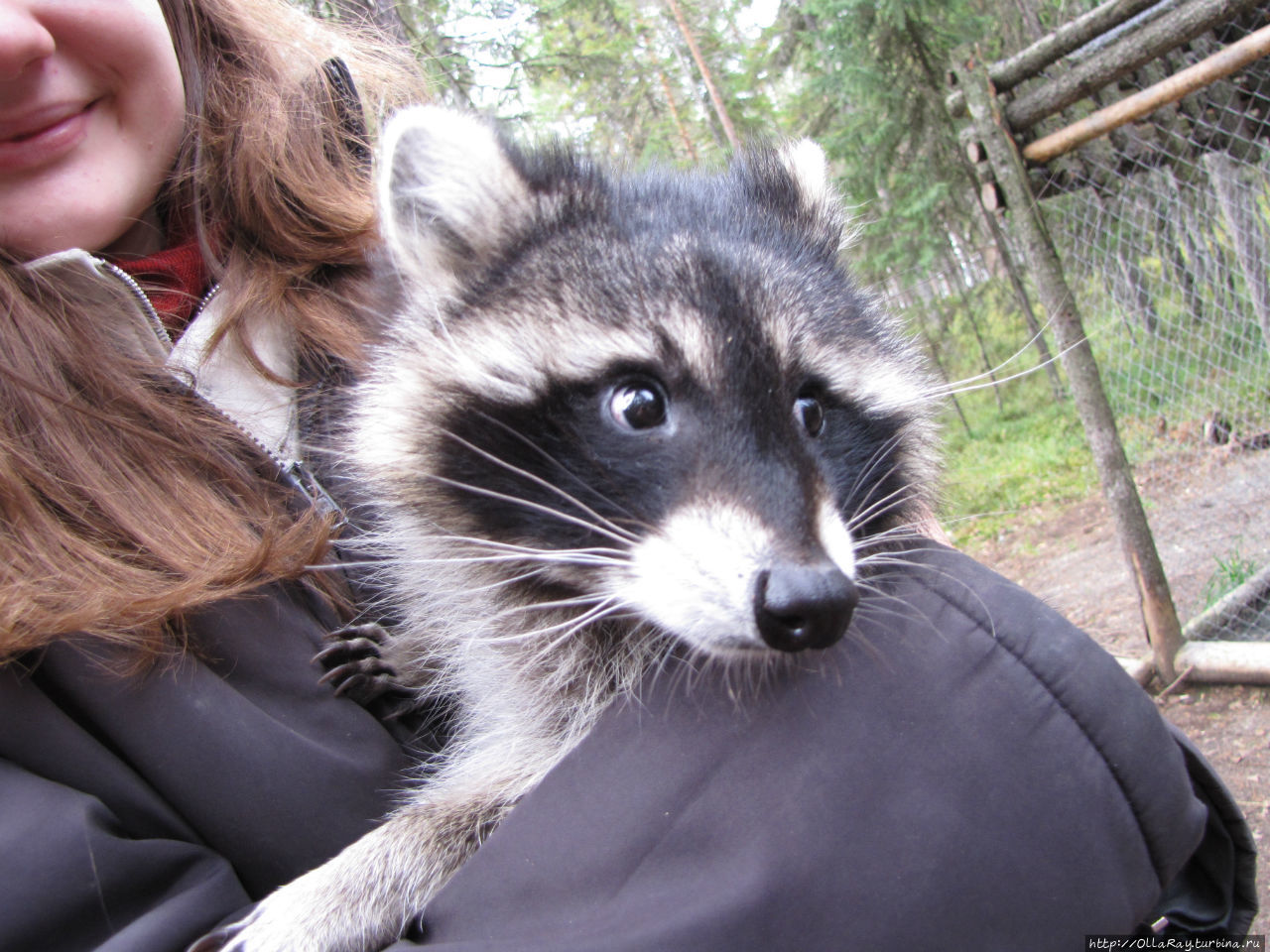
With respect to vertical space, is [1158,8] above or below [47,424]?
below

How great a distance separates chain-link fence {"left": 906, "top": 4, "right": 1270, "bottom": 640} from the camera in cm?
409

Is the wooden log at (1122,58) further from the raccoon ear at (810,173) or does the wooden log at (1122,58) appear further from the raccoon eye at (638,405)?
the raccoon eye at (638,405)

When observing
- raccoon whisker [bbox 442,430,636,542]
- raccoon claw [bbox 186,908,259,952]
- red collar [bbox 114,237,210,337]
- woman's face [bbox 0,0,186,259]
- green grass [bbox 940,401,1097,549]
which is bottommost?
green grass [bbox 940,401,1097,549]

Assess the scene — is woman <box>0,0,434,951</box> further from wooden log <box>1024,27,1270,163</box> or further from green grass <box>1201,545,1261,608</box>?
green grass <box>1201,545,1261,608</box>

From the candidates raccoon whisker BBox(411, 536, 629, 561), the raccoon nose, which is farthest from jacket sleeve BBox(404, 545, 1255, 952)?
raccoon whisker BBox(411, 536, 629, 561)

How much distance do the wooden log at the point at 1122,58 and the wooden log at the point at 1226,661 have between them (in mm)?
2997

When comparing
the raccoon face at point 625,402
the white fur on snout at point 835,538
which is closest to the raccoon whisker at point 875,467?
the raccoon face at point 625,402

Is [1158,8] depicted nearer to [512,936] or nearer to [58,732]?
[512,936]

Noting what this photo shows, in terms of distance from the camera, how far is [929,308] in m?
14.3

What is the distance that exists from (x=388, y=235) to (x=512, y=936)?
133 centimetres

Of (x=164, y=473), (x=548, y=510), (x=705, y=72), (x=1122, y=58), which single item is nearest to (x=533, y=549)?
(x=548, y=510)

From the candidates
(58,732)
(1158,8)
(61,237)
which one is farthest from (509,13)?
(58,732)

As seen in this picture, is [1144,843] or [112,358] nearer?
[1144,843]

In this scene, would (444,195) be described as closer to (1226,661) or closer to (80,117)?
(80,117)
